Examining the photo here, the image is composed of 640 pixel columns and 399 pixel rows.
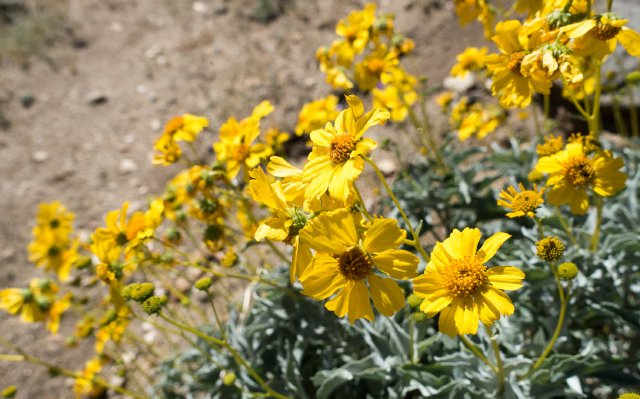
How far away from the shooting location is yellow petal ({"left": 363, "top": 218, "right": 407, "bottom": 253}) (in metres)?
1.37

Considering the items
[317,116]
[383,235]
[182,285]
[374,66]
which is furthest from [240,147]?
[182,285]

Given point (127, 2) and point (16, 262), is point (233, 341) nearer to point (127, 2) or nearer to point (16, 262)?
point (16, 262)

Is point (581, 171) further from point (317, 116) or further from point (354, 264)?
point (317, 116)

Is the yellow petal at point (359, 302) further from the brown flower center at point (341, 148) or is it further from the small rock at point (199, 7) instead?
the small rock at point (199, 7)

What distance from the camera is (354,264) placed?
1457 millimetres

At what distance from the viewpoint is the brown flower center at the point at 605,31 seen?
1645mm

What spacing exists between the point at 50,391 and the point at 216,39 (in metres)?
5.19

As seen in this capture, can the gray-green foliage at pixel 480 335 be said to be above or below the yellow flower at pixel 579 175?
below

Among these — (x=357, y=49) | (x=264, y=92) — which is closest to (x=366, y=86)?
(x=357, y=49)

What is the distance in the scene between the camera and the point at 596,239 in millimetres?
2242

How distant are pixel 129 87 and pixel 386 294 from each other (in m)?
6.63

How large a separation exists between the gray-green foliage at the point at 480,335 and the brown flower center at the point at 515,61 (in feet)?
1.85

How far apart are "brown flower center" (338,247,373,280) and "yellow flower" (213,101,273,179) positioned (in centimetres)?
102

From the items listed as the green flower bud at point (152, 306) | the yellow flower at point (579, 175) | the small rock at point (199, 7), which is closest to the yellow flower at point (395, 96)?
the yellow flower at point (579, 175)
